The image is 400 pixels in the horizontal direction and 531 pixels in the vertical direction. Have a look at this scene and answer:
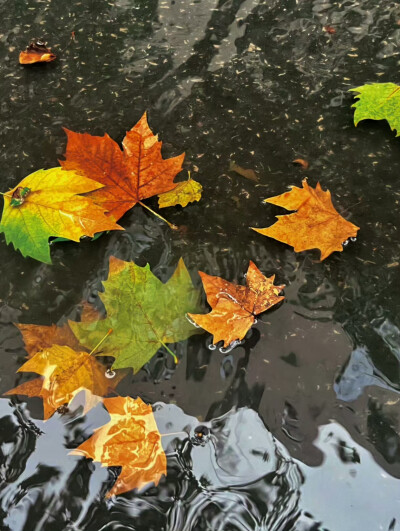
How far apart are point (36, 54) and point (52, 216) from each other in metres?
0.83

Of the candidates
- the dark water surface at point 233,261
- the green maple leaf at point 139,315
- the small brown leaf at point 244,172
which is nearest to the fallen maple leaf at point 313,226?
the dark water surface at point 233,261

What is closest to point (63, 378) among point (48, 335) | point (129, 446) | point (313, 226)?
point (48, 335)

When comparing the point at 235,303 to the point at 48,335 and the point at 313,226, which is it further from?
the point at 48,335

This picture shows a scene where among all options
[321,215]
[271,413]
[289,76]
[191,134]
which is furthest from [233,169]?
[271,413]

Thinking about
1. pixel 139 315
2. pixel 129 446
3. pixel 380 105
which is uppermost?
pixel 380 105

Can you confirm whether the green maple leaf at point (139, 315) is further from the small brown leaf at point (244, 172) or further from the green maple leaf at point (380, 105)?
the green maple leaf at point (380, 105)

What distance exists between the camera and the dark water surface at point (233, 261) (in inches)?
49.4

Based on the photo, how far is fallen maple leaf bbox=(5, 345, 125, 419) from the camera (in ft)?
4.47

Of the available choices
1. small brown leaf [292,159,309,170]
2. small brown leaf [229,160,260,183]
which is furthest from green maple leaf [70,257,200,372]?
small brown leaf [292,159,309,170]

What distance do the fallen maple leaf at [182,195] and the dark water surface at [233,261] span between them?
29 mm

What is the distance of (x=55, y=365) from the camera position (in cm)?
138

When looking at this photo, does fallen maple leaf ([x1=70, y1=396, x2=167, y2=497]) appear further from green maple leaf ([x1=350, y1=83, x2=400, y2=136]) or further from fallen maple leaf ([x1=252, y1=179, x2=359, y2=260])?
green maple leaf ([x1=350, y1=83, x2=400, y2=136])

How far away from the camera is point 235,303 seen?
1439 millimetres

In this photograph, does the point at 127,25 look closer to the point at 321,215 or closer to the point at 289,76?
the point at 289,76
